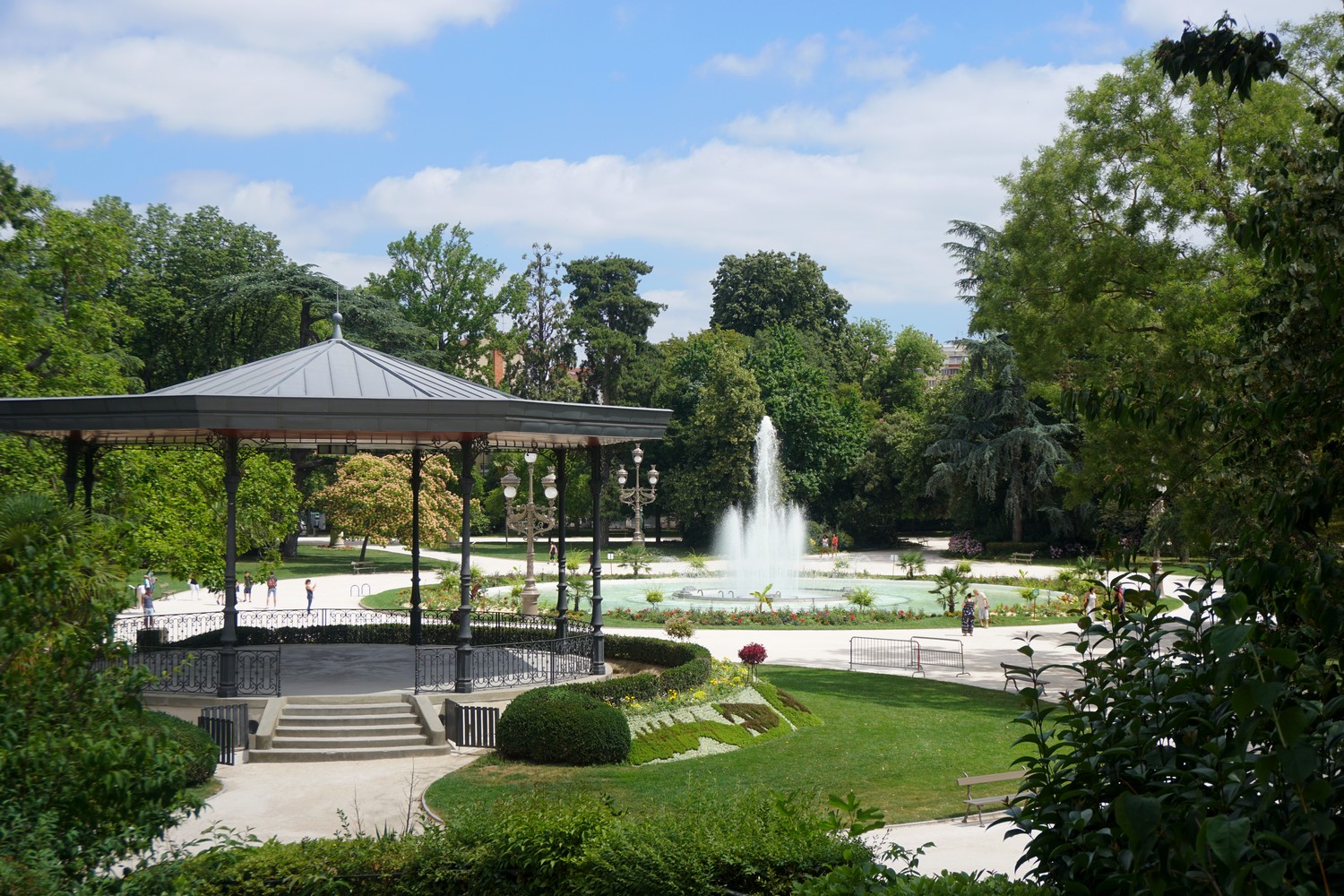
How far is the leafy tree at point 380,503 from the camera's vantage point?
169 feet

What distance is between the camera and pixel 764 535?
5653cm

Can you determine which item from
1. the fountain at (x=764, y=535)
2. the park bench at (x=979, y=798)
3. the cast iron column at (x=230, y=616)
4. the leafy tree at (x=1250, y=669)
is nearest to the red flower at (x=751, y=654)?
the park bench at (x=979, y=798)

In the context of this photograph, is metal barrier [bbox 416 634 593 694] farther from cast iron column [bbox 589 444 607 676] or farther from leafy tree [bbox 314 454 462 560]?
leafy tree [bbox 314 454 462 560]

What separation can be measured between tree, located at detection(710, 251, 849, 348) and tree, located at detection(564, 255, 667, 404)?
7.10 metres

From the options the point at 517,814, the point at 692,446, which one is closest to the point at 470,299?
the point at 692,446

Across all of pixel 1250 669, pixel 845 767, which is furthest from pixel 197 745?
pixel 1250 669

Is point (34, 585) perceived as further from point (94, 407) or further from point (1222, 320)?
point (1222, 320)

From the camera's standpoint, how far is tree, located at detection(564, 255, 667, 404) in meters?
77.7

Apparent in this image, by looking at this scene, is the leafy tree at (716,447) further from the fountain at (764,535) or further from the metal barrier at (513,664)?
the metal barrier at (513,664)

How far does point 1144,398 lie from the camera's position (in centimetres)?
562

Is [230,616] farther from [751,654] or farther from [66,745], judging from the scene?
[66,745]

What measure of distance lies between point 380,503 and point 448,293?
26.9m

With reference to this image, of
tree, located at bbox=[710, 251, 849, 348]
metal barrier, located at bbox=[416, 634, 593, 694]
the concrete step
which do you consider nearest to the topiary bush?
the concrete step

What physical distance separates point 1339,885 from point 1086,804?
974 mm
